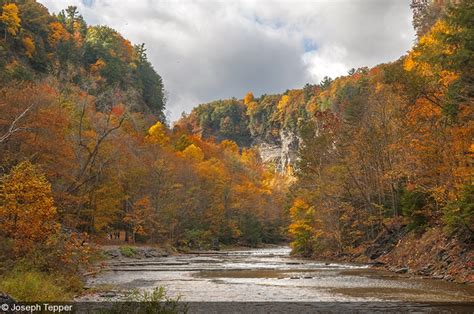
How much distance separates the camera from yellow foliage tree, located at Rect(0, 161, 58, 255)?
19891 mm

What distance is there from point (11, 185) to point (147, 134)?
256ft

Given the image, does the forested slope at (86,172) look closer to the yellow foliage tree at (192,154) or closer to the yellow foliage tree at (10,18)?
the yellow foliage tree at (10,18)

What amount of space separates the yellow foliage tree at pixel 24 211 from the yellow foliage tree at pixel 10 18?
249 ft

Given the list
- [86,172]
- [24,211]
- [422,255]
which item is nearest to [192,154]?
[86,172]

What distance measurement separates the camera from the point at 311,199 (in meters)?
52.2

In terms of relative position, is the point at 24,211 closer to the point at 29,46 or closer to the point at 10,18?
the point at 10,18

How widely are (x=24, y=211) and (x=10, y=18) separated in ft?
259

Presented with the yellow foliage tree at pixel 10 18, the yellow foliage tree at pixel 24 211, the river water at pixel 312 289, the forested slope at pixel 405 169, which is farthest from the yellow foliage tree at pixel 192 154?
the yellow foliage tree at pixel 24 211

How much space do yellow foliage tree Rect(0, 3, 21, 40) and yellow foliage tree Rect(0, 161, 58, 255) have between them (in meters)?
75.8

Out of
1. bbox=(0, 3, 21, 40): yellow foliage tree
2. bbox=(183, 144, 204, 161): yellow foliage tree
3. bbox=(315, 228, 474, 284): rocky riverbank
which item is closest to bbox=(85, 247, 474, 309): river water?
bbox=(315, 228, 474, 284): rocky riverbank

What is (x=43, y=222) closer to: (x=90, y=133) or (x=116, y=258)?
(x=116, y=258)

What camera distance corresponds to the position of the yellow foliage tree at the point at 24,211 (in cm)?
1989

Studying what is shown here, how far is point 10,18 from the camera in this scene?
87375mm

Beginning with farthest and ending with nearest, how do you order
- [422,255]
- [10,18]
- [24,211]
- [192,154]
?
[192,154]
[10,18]
[422,255]
[24,211]
